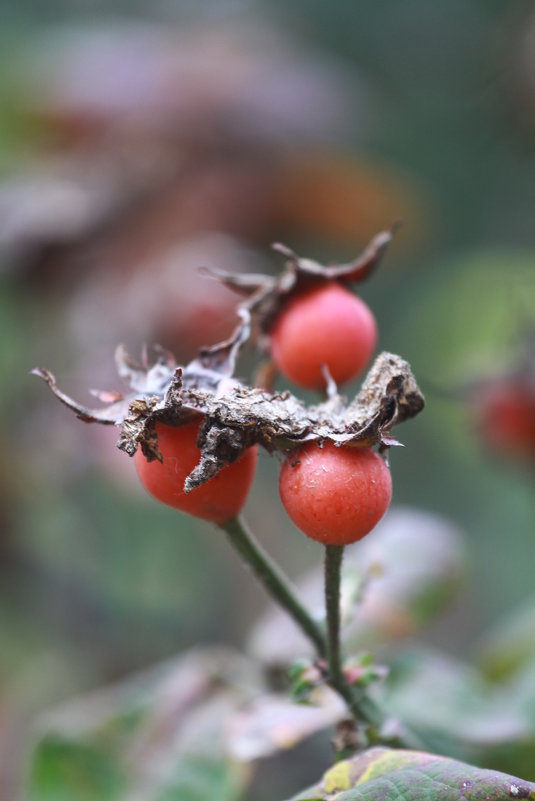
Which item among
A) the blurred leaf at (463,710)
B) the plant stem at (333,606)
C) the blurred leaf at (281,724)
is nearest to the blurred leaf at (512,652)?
the blurred leaf at (463,710)

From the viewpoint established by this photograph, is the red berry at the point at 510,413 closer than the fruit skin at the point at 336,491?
No

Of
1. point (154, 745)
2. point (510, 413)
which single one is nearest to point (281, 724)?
point (154, 745)

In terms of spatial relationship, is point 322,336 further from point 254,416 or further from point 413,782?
point 413,782

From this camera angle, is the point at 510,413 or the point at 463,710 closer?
the point at 463,710

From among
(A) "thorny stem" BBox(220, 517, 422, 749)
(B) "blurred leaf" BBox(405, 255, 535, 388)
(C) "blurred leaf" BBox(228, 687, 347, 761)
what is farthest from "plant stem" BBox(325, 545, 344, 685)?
(B) "blurred leaf" BBox(405, 255, 535, 388)

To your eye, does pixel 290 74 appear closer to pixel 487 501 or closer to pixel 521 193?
pixel 521 193

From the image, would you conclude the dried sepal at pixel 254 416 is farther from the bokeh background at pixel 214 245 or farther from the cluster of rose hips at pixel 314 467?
the bokeh background at pixel 214 245
